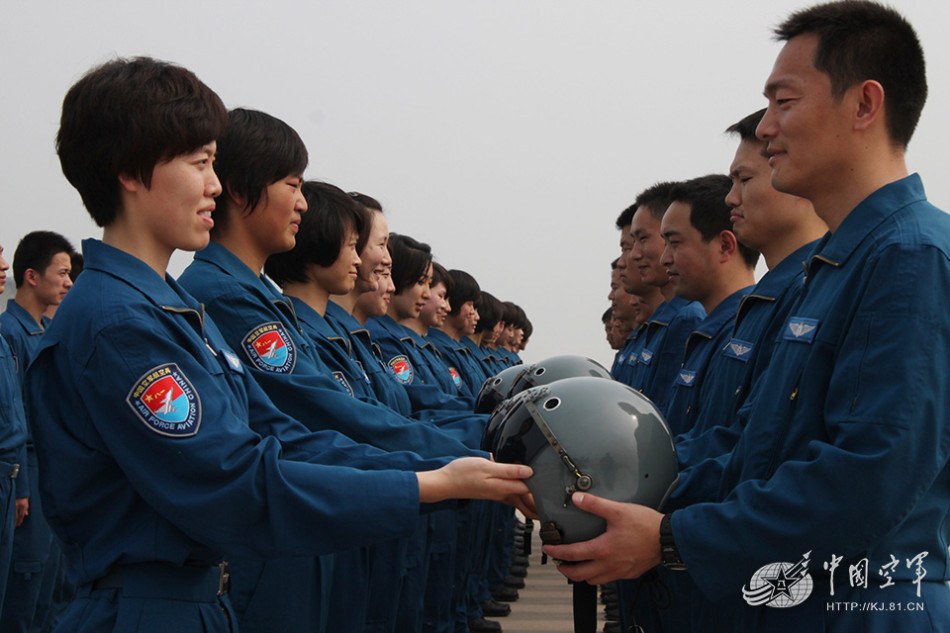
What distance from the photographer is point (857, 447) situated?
6.08 ft

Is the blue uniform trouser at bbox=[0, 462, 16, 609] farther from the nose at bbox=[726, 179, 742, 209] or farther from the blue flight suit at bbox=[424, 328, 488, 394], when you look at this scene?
the nose at bbox=[726, 179, 742, 209]

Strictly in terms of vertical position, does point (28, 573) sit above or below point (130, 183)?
below

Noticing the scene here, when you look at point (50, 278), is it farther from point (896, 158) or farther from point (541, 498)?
point (896, 158)

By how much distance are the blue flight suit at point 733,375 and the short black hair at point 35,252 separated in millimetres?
5440

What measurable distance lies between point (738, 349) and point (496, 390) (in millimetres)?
1086

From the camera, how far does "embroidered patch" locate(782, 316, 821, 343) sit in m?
2.08

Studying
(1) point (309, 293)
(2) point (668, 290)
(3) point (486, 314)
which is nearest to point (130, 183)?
(1) point (309, 293)

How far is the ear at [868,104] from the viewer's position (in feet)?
7.00

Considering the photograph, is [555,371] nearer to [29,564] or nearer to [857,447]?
[857,447]

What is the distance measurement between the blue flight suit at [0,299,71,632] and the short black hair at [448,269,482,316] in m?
3.93

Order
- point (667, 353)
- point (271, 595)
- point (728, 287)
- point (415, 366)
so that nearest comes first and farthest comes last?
point (271, 595) < point (728, 287) < point (667, 353) < point (415, 366)

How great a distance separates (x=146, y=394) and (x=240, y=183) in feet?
4.35

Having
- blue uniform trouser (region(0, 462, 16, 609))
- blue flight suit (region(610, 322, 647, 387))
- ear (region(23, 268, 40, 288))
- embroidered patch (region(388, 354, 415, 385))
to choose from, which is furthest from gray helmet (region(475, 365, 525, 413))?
ear (region(23, 268, 40, 288))

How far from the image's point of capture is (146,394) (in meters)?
1.93
